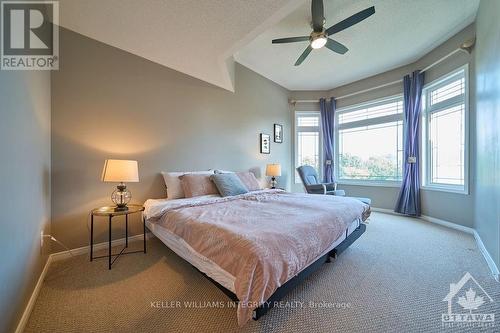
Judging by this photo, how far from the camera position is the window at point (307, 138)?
5266 millimetres

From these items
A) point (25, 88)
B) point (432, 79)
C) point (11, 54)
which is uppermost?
point (432, 79)

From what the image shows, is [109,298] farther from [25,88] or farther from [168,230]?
[25,88]

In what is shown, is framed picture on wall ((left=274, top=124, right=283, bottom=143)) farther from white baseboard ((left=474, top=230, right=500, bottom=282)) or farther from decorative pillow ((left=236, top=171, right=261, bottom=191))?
white baseboard ((left=474, top=230, right=500, bottom=282))

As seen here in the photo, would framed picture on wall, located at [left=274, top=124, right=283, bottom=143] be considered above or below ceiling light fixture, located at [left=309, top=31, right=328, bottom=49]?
below

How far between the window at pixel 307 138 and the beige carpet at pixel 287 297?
3123 millimetres

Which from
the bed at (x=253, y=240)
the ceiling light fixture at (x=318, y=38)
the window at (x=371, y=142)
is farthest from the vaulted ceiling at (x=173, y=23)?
the window at (x=371, y=142)

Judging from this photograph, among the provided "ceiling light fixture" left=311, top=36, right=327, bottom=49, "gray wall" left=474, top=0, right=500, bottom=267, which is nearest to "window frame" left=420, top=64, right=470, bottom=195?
"gray wall" left=474, top=0, right=500, bottom=267

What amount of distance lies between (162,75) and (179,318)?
3.04 m

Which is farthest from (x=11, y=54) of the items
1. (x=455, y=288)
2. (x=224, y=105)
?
(x=455, y=288)

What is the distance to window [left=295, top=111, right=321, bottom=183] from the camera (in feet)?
17.3

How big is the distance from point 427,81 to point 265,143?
3271 mm

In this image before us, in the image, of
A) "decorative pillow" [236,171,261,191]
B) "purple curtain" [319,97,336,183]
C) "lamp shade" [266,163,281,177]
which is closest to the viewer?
"decorative pillow" [236,171,261,191]

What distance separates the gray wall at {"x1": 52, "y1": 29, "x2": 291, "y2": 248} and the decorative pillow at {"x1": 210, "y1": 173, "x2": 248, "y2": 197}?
0.66 m

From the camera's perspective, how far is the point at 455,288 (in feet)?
5.54
